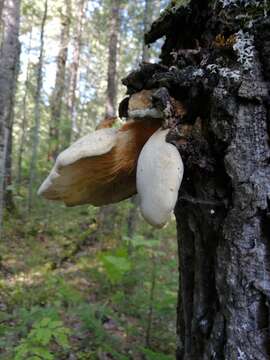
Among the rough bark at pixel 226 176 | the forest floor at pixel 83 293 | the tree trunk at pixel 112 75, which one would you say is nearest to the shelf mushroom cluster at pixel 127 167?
the rough bark at pixel 226 176

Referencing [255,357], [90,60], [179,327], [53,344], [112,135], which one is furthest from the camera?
[90,60]

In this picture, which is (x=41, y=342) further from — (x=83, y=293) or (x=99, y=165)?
(x=83, y=293)

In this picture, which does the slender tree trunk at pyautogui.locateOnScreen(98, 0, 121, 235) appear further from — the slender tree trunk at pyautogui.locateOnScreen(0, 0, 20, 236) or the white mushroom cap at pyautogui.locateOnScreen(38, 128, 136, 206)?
the white mushroom cap at pyautogui.locateOnScreen(38, 128, 136, 206)

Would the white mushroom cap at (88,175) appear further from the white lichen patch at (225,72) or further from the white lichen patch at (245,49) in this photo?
the white lichen patch at (245,49)

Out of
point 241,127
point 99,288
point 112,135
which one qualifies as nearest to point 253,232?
point 241,127

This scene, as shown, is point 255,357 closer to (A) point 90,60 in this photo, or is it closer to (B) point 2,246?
(B) point 2,246
